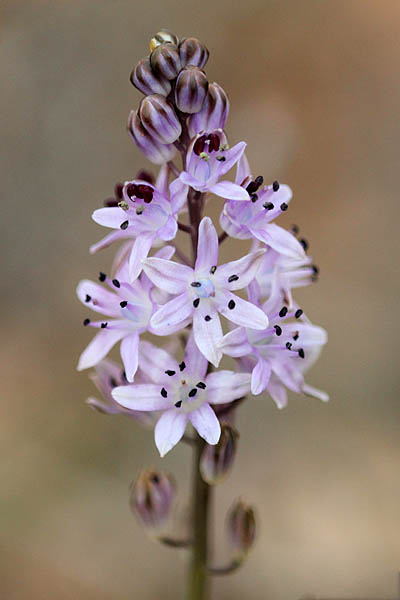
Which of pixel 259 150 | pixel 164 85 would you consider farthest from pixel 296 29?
pixel 164 85

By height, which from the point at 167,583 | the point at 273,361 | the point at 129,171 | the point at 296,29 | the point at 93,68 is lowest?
the point at 167,583

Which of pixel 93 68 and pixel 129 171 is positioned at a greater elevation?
pixel 93 68

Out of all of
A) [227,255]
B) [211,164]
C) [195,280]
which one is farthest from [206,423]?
[227,255]

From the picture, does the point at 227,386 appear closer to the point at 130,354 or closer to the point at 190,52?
the point at 130,354

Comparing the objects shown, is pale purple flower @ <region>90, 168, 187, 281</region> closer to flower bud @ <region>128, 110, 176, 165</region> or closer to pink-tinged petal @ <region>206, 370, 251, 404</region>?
flower bud @ <region>128, 110, 176, 165</region>

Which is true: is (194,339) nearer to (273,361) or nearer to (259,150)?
(273,361)
